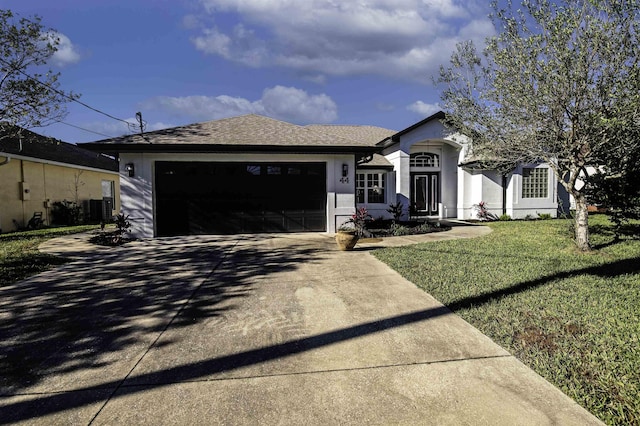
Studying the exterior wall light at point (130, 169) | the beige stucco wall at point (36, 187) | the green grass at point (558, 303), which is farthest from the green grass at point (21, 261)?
the green grass at point (558, 303)

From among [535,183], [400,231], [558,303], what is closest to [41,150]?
[400,231]

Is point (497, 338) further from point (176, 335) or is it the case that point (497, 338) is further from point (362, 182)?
point (362, 182)

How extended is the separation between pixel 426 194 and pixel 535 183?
534 cm

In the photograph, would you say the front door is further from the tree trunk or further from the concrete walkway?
the concrete walkway

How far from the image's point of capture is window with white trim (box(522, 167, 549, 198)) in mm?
17344

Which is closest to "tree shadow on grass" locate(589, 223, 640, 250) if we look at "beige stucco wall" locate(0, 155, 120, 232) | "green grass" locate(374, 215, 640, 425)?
"green grass" locate(374, 215, 640, 425)

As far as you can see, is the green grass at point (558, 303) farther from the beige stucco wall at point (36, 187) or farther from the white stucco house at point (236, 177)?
the beige stucco wall at point (36, 187)

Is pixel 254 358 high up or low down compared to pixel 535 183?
down

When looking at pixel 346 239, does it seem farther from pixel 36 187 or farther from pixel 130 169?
pixel 36 187

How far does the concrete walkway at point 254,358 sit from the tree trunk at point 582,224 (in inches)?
216

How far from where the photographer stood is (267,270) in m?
7.05

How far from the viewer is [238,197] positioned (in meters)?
12.5

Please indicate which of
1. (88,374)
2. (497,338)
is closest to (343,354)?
(497,338)

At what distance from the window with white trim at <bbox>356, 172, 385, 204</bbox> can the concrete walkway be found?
35.3ft
